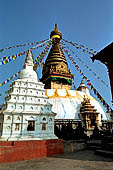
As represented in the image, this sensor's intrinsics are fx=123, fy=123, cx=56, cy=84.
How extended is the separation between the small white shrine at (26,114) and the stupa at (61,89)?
8.53 metres

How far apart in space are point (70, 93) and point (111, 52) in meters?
13.8

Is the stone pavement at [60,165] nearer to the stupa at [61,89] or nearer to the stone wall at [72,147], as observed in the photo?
the stone wall at [72,147]

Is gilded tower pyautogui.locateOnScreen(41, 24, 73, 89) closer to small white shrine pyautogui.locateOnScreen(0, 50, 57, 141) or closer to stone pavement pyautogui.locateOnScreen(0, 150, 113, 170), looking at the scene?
small white shrine pyautogui.locateOnScreen(0, 50, 57, 141)

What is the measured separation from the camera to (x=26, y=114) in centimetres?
795

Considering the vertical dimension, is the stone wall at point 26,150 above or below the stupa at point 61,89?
below

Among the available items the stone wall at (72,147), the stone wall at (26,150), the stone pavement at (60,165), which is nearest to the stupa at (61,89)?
the stone wall at (72,147)

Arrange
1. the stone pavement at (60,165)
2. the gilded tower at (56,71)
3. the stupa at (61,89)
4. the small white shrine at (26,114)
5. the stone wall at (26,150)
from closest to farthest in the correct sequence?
1. the stone pavement at (60,165)
2. the stone wall at (26,150)
3. the small white shrine at (26,114)
4. the stupa at (61,89)
5. the gilded tower at (56,71)

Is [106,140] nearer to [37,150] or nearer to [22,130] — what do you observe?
[37,150]

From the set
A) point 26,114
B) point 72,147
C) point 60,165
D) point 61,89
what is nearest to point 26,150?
point 60,165

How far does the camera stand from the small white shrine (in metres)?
7.43

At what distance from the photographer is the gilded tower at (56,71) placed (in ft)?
88.8

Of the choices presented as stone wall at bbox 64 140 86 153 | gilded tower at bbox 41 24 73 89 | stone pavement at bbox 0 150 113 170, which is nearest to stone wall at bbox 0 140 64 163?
stone pavement at bbox 0 150 113 170

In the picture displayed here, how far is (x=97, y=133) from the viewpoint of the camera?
13.2m

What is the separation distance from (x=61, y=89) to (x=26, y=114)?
14807 millimetres
